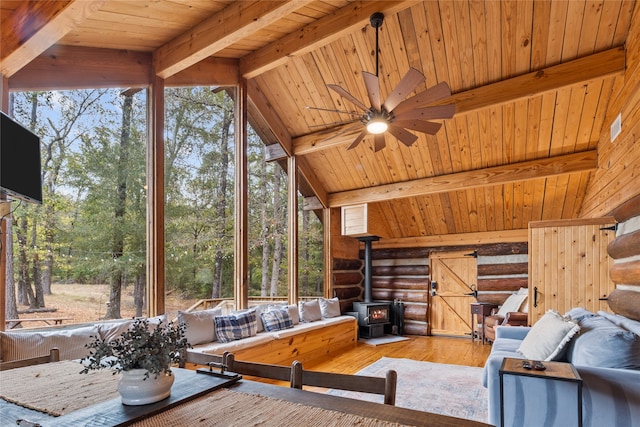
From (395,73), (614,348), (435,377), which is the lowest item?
(435,377)

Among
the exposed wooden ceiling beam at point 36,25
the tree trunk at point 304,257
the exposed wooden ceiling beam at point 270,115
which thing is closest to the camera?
the exposed wooden ceiling beam at point 36,25

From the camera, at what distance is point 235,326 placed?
4.53 metres

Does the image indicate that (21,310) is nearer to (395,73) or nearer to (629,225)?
(395,73)

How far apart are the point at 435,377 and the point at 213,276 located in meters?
3.03

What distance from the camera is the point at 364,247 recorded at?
8.52 m

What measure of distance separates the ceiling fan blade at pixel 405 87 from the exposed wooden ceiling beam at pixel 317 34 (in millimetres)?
1031

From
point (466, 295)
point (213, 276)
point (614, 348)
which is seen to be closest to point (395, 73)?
point (213, 276)

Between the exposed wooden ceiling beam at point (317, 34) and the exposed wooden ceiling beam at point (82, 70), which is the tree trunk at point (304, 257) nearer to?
the exposed wooden ceiling beam at point (317, 34)

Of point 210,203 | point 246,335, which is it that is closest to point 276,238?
point 210,203

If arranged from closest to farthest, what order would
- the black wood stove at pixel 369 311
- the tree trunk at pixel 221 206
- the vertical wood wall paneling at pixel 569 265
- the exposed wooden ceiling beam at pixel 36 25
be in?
the exposed wooden ceiling beam at pixel 36 25, the vertical wood wall paneling at pixel 569 265, the tree trunk at pixel 221 206, the black wood stove at pixel 369 311

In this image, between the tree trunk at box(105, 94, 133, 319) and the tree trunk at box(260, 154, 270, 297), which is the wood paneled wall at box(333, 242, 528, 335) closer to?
the tree trunk at box(260, 154, 270, 297)

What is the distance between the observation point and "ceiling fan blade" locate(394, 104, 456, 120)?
3654 millimetres

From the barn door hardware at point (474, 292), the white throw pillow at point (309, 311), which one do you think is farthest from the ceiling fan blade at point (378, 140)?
the barn door hardware at point (474, 292)

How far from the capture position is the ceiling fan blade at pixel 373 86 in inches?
132
